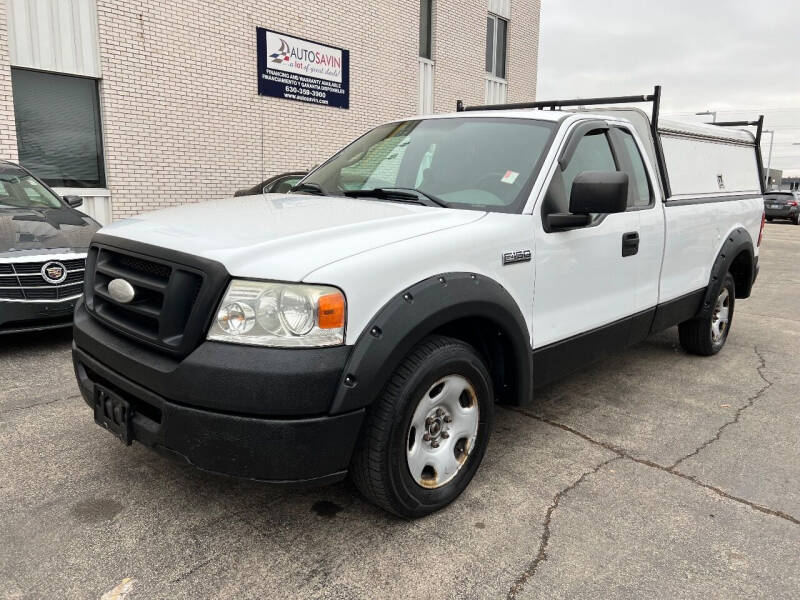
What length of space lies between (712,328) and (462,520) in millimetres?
3544

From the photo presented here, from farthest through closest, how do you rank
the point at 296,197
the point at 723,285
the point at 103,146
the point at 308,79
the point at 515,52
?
1. the point at 515,52
2. the point at 308,79
3. the point at 103,146
4. the point at 723,285
5. the point at 296,197

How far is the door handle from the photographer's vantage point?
12.1ft

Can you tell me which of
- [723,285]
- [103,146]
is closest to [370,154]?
[723,285]

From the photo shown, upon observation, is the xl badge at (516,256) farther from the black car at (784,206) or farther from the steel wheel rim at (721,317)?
the black car at (784,206)

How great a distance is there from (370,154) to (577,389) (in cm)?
220

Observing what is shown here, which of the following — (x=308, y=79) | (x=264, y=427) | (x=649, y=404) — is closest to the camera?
(x=264, y=427)

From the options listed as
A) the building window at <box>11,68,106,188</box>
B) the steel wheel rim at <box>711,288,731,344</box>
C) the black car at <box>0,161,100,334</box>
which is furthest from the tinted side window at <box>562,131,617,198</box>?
the building window at <box>11,68,106,188</box>

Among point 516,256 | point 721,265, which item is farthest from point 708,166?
point 516,256

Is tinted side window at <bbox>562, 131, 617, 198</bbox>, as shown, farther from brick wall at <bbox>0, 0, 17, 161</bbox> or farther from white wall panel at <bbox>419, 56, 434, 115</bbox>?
white wall panel at <bbox>419, 56, 434, 115</bbox>

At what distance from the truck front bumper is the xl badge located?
3.33 ft

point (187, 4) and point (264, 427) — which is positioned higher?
point (187, 4)

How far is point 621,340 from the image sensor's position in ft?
12.8

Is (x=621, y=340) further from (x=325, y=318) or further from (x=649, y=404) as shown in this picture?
(x=325, y=318)

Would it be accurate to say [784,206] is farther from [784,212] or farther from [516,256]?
[516,256]
